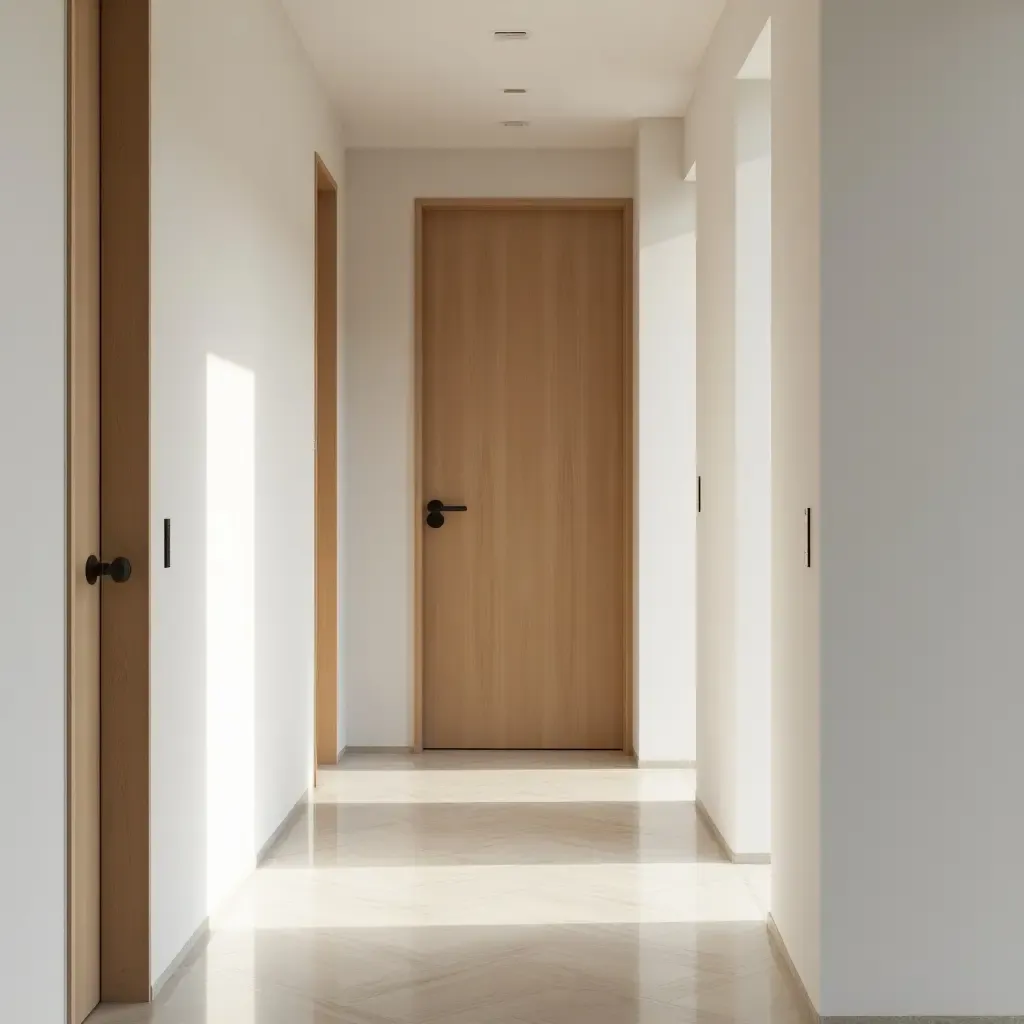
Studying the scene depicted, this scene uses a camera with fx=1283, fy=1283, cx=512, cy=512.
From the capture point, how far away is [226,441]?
10.9 ft

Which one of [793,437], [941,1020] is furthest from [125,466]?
[941,1020]

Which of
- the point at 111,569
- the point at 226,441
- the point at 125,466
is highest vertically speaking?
the point at 226,441

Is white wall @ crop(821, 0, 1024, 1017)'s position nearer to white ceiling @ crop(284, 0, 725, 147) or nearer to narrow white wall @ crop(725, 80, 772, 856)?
narrow white wall @ crop(725, 80, 772, 856)

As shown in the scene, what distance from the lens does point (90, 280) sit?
2611 millimetres

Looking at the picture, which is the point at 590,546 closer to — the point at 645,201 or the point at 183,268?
the point at 645,201

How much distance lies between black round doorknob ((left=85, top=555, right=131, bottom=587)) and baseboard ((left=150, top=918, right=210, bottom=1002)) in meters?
0.87

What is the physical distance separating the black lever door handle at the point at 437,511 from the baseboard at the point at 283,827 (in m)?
1.47

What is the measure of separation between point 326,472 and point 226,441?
1.96 metres

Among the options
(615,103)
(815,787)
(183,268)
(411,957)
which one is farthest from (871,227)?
(615,103)

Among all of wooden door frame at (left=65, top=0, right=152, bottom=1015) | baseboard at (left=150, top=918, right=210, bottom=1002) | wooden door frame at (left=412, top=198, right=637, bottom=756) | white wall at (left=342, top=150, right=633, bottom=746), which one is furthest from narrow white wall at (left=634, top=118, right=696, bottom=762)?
wooden door frame at (left=65, top=0, right=152, bottom=1015)

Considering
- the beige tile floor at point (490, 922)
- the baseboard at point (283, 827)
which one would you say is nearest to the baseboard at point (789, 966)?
the beige tile floor at point (490, 922)

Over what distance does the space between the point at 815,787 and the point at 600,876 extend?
1253 mm

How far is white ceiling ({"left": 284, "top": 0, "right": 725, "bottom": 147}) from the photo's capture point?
4.06m

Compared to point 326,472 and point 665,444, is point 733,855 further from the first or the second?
point 326,472
